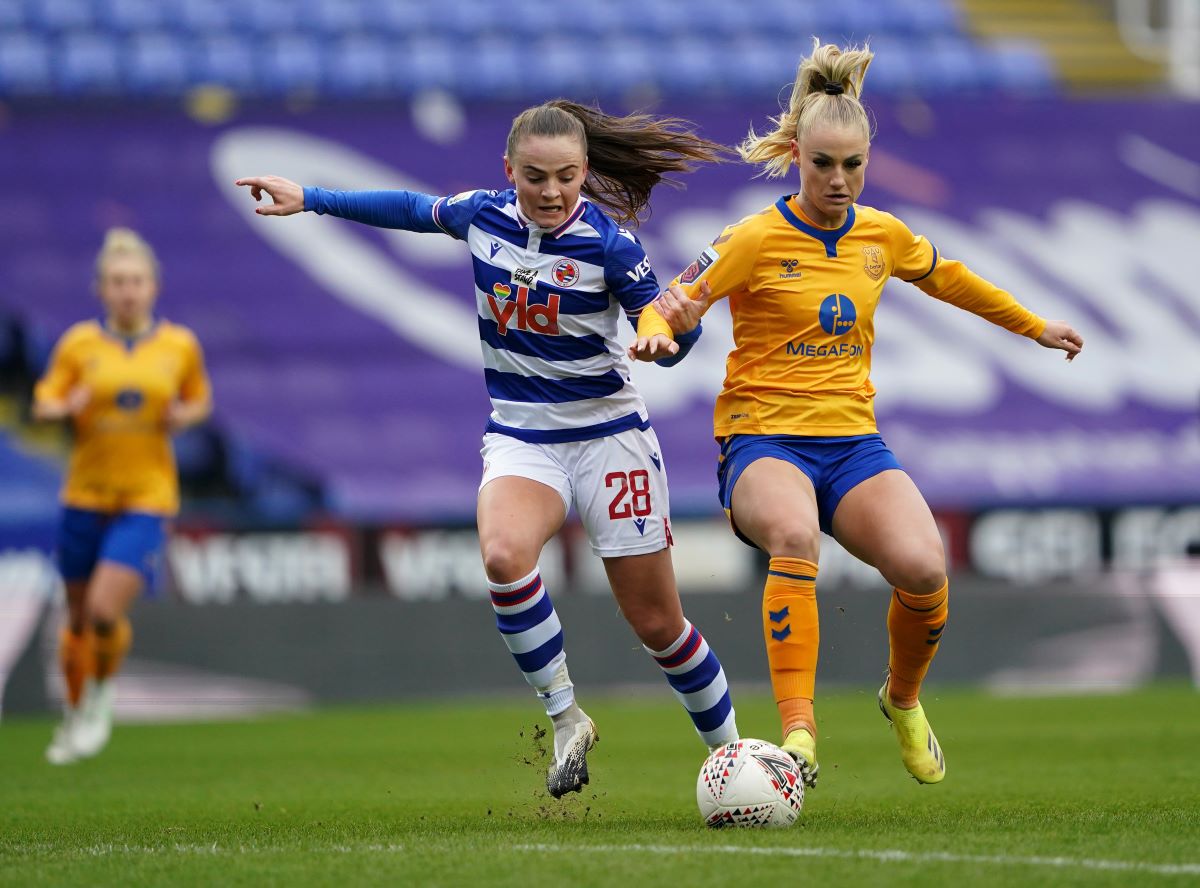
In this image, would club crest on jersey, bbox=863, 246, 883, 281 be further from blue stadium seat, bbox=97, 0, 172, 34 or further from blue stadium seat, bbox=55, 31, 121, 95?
blue stadium seat, bbox=97, 0, 172, 34

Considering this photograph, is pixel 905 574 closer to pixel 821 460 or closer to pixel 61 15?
pixel 821 460

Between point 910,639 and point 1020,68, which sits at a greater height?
point 1020,68

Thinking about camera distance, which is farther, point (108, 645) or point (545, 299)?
point (108, 645)

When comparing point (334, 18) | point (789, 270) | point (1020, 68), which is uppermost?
point (334, 18)

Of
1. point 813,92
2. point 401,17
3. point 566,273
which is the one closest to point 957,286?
point 813,92

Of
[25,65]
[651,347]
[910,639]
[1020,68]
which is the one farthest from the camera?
[1020,68]

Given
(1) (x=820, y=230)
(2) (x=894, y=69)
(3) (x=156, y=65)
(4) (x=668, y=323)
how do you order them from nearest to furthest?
(4) (x=668, y=323)
(1) (x=820, y=230)
(3) (x=156, y=65)
(2) (x=894, y=69)

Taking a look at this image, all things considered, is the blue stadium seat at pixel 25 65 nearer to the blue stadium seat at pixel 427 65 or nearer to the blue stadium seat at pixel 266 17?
the blue stadium seat at pixel 266 17

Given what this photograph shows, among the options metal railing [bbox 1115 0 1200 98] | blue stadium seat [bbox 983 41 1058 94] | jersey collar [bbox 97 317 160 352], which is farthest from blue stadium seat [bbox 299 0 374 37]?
jersey collar [bbox 97 317 160 352]

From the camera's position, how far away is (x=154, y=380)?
9180 mm

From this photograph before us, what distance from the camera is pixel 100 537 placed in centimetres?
906

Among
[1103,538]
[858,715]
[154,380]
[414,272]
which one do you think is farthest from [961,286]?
[414,272]

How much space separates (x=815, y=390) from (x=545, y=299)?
936mm

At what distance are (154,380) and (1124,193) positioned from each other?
10.8 m
